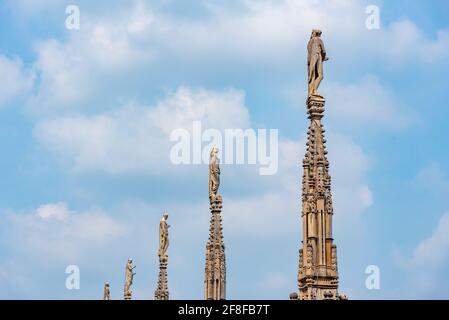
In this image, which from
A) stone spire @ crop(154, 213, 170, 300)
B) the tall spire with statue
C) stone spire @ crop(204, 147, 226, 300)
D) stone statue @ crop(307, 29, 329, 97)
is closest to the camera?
the tall spire with statue

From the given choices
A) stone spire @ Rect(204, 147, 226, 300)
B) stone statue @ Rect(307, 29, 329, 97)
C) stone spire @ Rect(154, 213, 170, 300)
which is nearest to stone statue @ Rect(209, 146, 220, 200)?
stone spire @ Rect(204, 147, 226, 300)

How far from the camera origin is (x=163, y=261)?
203ft

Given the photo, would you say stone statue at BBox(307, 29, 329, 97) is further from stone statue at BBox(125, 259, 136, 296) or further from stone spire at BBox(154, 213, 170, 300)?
stone statue at BBox(125, 259, 136, 296)

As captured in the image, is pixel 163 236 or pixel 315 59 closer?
pixel 315 59

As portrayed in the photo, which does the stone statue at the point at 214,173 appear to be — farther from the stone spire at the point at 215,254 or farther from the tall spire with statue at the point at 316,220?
the tall spire with statue at the point at 316,220

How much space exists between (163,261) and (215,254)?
17.0 meters

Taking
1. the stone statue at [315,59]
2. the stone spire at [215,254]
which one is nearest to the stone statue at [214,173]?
the stone spire at [215,254]

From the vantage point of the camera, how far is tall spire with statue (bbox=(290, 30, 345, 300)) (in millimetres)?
26219

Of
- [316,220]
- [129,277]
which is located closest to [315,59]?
[316,220]

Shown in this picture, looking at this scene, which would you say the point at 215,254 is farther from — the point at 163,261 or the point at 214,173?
the point at 163,261
